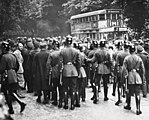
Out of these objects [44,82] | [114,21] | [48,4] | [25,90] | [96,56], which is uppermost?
[48,4]

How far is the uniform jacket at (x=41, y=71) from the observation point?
10484mm

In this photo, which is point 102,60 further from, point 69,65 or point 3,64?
point 3,64

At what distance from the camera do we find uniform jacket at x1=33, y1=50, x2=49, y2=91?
10.5m

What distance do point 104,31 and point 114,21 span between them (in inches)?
70.7

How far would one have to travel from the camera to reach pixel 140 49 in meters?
11.4

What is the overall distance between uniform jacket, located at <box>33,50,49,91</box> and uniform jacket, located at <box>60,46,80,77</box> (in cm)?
121

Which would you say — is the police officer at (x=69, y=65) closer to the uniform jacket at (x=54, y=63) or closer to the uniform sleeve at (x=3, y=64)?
the uniform jacket at (x=54, y=63)

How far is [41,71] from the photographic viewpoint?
10.5 meters

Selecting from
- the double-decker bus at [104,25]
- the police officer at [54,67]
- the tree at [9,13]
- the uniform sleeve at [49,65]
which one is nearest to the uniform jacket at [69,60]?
the police officer at [54,67]

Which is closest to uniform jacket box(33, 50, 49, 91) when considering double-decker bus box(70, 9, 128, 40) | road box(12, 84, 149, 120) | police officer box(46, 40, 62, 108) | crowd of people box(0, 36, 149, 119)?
crowd of people box(0, 36, 149, 119)

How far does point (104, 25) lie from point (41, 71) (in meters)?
22.6

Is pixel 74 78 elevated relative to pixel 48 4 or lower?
lower

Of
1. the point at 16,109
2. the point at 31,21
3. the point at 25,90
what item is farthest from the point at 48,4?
the point at 16,109

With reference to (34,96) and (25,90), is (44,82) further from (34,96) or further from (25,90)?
(25,90)
